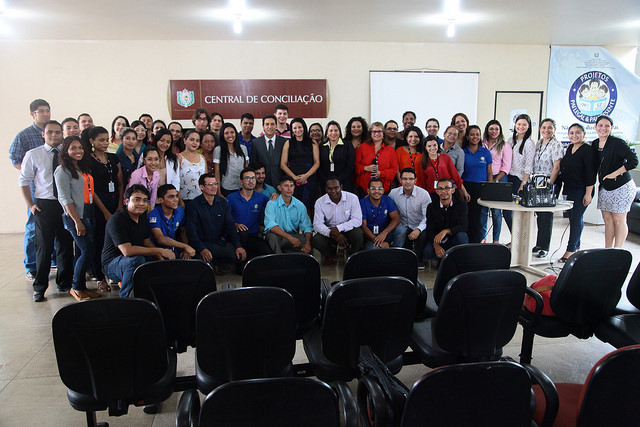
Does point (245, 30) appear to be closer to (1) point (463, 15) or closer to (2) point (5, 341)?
(1) point (463, 15)

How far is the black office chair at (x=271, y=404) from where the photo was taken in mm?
1036

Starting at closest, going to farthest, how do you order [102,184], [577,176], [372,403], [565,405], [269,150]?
1. [372,403]
2. [565,405]
3. [102,184]
4. [577,176]
5. [269,150]

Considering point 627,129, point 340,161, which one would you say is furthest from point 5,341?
point 627,129

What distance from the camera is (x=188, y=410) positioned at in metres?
1.24

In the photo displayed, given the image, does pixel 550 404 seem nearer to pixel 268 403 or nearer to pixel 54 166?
pixel 268 403

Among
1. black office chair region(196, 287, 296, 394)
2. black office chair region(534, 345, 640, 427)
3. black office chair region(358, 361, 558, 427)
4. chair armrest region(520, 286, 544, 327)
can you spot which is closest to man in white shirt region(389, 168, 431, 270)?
chair armrest region(520, 286, 544, 327)

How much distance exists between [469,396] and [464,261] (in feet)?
4.65

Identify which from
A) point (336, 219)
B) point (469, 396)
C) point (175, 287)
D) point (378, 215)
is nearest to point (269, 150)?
point (336, 219)

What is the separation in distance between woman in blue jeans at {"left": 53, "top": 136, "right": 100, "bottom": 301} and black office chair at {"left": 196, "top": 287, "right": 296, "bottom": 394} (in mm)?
2404

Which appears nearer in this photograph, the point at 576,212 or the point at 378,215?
the point at 378,215

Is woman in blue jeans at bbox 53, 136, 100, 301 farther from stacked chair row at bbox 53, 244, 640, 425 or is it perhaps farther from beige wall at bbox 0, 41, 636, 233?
beige wall at bbox 0, 41, 636, 233

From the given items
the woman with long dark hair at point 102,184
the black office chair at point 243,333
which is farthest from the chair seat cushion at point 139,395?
the woman with long dark hair at point 102,184

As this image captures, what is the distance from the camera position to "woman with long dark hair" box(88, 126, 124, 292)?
377cm

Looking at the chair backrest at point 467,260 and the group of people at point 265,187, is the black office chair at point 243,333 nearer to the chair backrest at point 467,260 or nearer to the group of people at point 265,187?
the chair backrest at point 467,260
